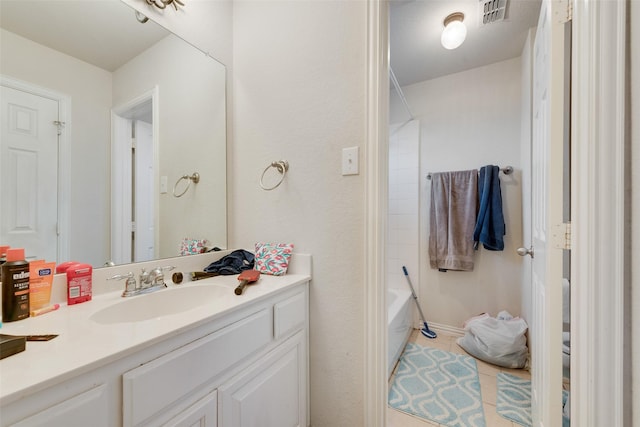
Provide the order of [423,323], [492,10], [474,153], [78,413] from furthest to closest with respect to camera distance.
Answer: [423,323] < [474,153] < [492,10] < [78,413]

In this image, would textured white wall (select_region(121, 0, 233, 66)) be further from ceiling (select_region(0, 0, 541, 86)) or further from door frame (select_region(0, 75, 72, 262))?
door frame (select_region(0, 75, 72, 262))

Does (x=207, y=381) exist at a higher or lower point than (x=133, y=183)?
lower

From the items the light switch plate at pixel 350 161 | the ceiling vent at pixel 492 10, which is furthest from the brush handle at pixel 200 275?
the ceiling vent at pixel 492 10

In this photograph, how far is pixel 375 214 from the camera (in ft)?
3.46

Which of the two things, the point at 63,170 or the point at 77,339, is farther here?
the point at 63,170

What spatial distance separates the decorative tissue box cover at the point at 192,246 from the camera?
4.07 ft

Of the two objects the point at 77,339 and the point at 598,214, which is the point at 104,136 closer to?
the point at 77,339

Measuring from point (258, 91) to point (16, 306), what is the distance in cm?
124

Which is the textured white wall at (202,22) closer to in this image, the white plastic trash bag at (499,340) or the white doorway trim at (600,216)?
the white doorway trim at (600,216)

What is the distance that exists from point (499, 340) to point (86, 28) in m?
2.82

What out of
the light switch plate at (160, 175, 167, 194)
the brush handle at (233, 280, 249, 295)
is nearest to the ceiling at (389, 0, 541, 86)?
the light switch plate at (160, 175, 167, 194)

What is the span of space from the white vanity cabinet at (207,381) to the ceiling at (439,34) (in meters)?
1.85

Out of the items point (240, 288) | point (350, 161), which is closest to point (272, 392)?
point (240, 288)

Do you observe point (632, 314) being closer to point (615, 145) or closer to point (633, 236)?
point (633, 236)
